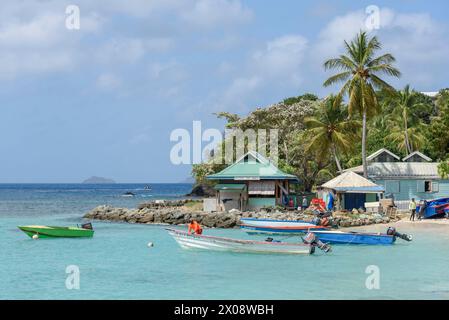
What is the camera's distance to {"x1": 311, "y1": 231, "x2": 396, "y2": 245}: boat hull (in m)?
32.0

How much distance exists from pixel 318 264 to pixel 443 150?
2974 cm

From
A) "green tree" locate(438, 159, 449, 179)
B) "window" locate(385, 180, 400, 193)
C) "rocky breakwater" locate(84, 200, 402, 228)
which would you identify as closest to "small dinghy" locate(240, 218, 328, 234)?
"rocky breakwater" locate(84, 200, 402, 228)

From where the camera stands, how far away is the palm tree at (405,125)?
218ft

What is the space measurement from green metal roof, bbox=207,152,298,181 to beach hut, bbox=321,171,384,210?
3109 millimetres

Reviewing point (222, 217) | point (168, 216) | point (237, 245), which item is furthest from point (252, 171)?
point (237, 245)

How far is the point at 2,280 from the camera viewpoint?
24.9 meters

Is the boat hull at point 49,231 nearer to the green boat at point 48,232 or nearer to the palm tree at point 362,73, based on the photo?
the green boat at point 48,232

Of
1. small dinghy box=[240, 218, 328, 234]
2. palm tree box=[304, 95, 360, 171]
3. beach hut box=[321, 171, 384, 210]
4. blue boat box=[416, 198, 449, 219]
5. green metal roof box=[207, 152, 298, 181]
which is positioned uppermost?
palm tree box=[304, 95, 360, 171]

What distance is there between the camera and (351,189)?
44.2m

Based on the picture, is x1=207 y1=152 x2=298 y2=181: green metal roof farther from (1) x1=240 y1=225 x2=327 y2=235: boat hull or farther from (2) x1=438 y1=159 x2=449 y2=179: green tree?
(2) x1=438 y1=159 x2=449 y2=179: green tree

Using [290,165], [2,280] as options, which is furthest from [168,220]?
[2,280]

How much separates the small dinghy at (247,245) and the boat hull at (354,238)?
122 inches

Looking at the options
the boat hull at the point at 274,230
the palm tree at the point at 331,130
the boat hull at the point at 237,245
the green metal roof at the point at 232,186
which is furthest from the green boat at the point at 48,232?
the palm tree at the point at 331,130

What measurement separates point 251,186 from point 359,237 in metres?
16.5
